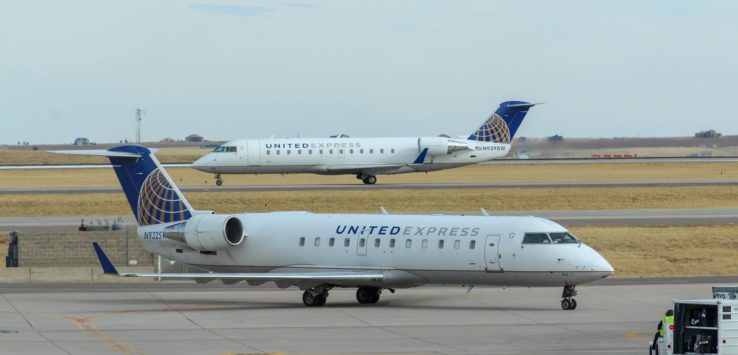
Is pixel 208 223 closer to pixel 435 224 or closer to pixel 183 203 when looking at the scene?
pixel 183 203

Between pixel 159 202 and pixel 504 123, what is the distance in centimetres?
5604

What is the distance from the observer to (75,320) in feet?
107

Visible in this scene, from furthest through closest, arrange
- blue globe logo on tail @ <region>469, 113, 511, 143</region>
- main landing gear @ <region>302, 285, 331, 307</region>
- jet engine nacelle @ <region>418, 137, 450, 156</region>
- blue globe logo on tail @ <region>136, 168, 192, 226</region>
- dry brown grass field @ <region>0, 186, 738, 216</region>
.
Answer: blue globe logo on tail @ <region>469, 113, 511, 143</region> → jet engine nacelle @ <region>418, 137, 450, 156</region> → dry brown grass field @ <region>0, 186, 738, 216</region> → blue globe logo on tail @ <region>136, 168, 192, 226</region> → main landing gear @ <region>302, 285, 331, 307</region>

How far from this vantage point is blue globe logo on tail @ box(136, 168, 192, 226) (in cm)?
3803

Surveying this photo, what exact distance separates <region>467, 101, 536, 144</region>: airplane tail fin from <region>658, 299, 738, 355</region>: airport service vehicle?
68963 mm

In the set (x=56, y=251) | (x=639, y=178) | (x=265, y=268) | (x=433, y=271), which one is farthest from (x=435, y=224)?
(x=639, y=178)

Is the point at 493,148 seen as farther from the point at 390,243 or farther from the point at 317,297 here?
the point at 390,243

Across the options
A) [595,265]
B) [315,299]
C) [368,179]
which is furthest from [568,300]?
[368,179]

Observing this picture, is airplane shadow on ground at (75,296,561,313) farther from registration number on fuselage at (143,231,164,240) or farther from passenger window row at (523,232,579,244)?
passenger window row at (523,232,579,244)

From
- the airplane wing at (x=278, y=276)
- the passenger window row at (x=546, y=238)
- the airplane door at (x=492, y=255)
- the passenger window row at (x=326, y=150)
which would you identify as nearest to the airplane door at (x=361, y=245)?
the airplane wing at (x=278, y=276)

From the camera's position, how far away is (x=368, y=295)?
36.2m

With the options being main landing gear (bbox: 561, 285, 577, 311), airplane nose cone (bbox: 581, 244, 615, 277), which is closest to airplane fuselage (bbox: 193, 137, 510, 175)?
main landing gear (bbox: 561, 285, 577, 311)

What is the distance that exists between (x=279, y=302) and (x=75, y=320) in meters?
6.90

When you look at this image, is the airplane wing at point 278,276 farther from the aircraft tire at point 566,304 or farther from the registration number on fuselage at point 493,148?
the registration number on fuselage at point 493,148
